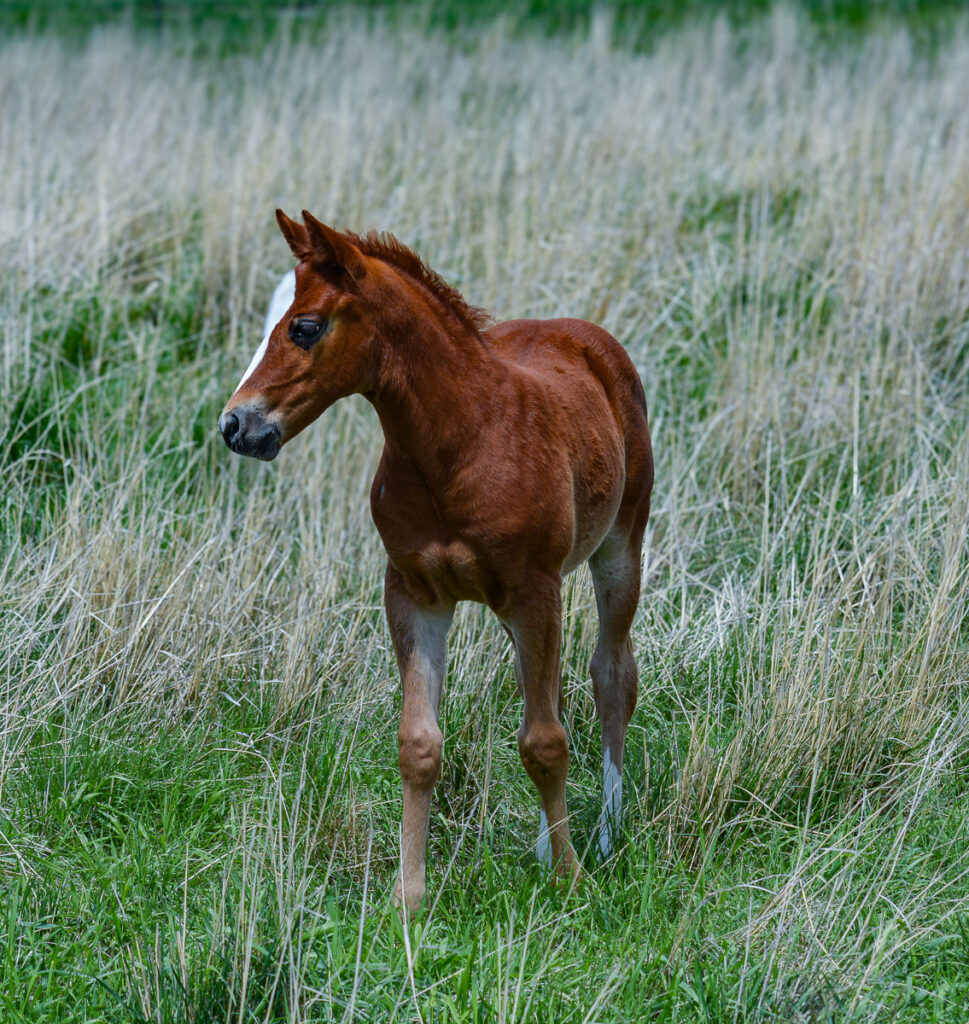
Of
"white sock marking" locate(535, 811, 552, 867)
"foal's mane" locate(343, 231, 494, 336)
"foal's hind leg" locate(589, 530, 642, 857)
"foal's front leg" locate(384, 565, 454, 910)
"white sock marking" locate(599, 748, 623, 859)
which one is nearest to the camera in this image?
"foal's mane" locate(343, 231, 494, 336)

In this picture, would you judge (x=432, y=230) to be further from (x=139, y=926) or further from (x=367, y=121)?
(x=139, y=926)

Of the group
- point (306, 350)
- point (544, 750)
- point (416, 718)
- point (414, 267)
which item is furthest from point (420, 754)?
point (414, 267)

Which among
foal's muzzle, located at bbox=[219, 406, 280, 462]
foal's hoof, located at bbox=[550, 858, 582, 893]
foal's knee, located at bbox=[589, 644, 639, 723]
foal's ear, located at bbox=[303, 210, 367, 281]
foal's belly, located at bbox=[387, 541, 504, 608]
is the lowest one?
foal's hoof, located at bbox=[550, 858, 582, 893]

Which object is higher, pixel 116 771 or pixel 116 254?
pixel 116 254

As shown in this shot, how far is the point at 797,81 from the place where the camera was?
9570 millimetres

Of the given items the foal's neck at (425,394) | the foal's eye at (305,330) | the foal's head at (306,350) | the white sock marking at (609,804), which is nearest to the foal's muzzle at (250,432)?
the foal's head at (306,350)

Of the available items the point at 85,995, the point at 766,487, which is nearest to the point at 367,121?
the point at 766,487

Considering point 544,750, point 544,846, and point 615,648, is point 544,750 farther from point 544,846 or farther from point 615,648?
point 615,648

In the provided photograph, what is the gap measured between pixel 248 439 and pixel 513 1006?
51.2 inches

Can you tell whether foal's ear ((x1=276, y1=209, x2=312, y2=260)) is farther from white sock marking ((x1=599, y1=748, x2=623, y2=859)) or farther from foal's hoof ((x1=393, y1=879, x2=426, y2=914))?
white sock marking ((x1=599, y1=748, x2=623, y2=859))

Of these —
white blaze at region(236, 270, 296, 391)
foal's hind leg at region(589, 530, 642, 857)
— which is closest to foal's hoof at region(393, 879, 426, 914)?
foal's hind leg at region(589, 530, 642, 857)

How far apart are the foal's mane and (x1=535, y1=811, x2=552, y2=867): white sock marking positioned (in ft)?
4.16

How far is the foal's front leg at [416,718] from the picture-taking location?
10.2 ft

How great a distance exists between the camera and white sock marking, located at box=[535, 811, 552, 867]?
3238 mm
